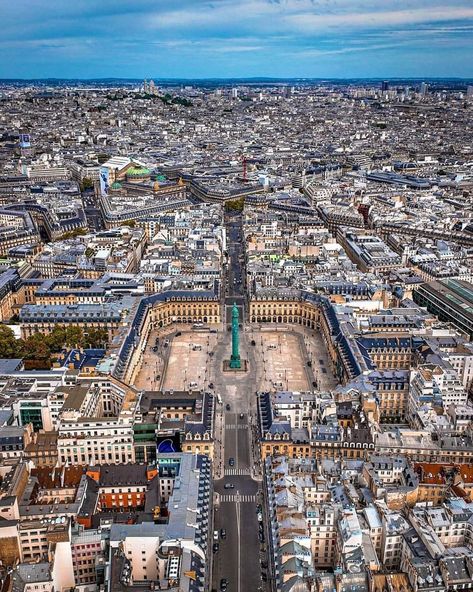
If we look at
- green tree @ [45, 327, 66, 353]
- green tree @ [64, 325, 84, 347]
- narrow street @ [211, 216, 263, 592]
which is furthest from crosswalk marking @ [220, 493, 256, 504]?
green tree @ [45, 327, 66, 353]

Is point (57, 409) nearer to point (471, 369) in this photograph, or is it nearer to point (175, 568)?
point (175, 568)

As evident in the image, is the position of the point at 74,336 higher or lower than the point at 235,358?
higher

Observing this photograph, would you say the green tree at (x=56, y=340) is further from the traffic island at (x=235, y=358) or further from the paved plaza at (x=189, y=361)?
the traffic island at (x=235, y=358)

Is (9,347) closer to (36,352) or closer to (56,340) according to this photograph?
(36,352)

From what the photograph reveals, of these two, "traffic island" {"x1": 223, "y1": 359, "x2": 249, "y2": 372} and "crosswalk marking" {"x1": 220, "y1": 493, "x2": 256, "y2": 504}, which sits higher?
"traffic island" {"x1": 223, "y1": 359, "x2": 249, "y2": 372}

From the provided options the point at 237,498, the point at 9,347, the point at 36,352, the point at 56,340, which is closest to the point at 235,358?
the point at 56,340

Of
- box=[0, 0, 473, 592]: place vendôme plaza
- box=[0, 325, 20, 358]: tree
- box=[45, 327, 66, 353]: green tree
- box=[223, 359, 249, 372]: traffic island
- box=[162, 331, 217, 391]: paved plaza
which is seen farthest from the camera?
box=[45, 327, 66, 353]: green tree

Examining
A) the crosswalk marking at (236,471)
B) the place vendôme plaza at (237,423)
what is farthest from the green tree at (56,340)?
the crosswalk marking at (236,471)

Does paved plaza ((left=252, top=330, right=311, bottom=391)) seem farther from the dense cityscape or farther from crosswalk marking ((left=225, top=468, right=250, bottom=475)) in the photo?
crosswalk marking ((left=225, top=468, right=250, bottom=475))
